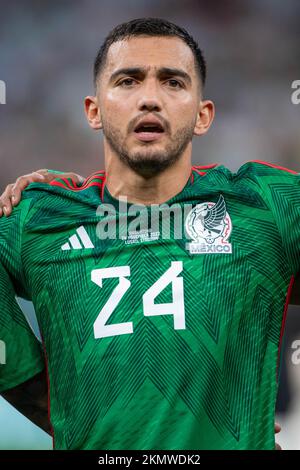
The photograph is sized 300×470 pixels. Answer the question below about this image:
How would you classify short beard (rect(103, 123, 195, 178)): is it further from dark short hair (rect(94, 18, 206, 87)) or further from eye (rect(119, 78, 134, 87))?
dark short hair (rect(94, 18, 206, 87))

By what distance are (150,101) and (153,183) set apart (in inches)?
12.0

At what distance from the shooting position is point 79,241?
2.65 m

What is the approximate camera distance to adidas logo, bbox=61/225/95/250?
264 centimetres

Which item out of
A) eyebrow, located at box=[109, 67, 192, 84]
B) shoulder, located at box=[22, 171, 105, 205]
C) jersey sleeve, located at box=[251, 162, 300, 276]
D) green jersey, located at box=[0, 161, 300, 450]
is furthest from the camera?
shoulder, located at box=[22, 171, 105, 205]

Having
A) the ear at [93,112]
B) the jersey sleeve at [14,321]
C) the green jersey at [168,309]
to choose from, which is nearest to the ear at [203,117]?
the green jersey at [168,309]

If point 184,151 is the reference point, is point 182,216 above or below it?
below

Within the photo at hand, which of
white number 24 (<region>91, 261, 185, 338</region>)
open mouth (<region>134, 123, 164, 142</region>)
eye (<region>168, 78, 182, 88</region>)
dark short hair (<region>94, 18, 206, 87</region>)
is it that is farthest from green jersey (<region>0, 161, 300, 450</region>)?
dark short hair (<region>94, 18, 206, 87</region>)

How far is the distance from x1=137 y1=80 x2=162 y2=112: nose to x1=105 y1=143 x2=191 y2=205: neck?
223 millimetres

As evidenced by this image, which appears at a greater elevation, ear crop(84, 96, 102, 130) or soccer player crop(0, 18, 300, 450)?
ear crop(84, 96, 102, 130)

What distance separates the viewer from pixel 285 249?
2.54 metres

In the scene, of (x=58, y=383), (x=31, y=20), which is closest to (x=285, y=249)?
(x=58, y=383)

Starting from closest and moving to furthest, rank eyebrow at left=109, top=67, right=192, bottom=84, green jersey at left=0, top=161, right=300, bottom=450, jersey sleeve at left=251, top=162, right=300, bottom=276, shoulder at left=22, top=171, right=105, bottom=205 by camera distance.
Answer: green jersey at left=0, top=161, right=300, bottom=450, jersey sleeve at left=251, top=162, right=300, bottom=276, eyebrow at left=109, top=67, right=192, bottom=84, shoulder at left=22, top=171, right=105, bottom=205

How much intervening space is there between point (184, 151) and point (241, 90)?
10.7 ft
